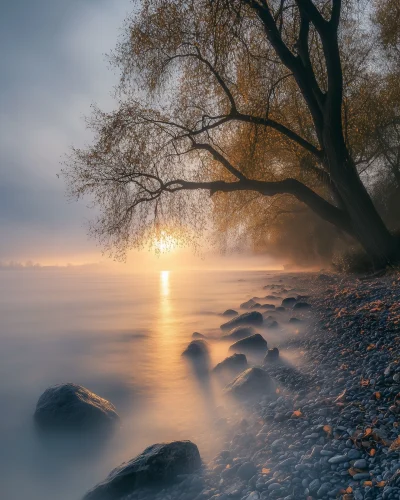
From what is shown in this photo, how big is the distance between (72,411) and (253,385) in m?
3.05

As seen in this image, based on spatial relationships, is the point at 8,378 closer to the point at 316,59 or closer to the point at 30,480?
the point at 30,480

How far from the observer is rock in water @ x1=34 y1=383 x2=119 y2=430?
664 centimetres

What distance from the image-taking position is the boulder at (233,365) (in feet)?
28.2

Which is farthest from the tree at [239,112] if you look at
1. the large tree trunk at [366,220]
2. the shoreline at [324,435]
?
the shoreline at [324,435]

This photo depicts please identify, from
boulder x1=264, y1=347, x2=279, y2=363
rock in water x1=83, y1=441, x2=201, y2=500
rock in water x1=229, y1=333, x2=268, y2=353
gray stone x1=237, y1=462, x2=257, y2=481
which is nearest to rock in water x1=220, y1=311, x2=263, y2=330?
rock in water x1=229, y1=333, x2=268, y2=353

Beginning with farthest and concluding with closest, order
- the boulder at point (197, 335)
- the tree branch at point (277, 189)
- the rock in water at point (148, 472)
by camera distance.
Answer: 1. the tree branch at point (277, 189)
2. the boulder at point (197, 335)
3. the rock in water at point (148, 472)

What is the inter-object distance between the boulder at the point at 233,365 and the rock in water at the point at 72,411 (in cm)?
259

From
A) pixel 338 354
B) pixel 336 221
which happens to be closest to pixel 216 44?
pixel 336 221

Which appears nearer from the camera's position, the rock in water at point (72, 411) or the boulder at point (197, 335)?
the rock in water at point (72, 411)

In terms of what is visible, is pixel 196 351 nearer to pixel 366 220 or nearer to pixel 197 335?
pixel 197 335

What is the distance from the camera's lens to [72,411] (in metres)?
6.74

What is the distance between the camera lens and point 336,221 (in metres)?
15.3

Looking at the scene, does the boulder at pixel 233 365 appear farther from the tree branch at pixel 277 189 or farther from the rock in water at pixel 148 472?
the tree branch at pixel 277 189

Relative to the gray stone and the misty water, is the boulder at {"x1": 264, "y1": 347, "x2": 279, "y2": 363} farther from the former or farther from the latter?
the gray stone
